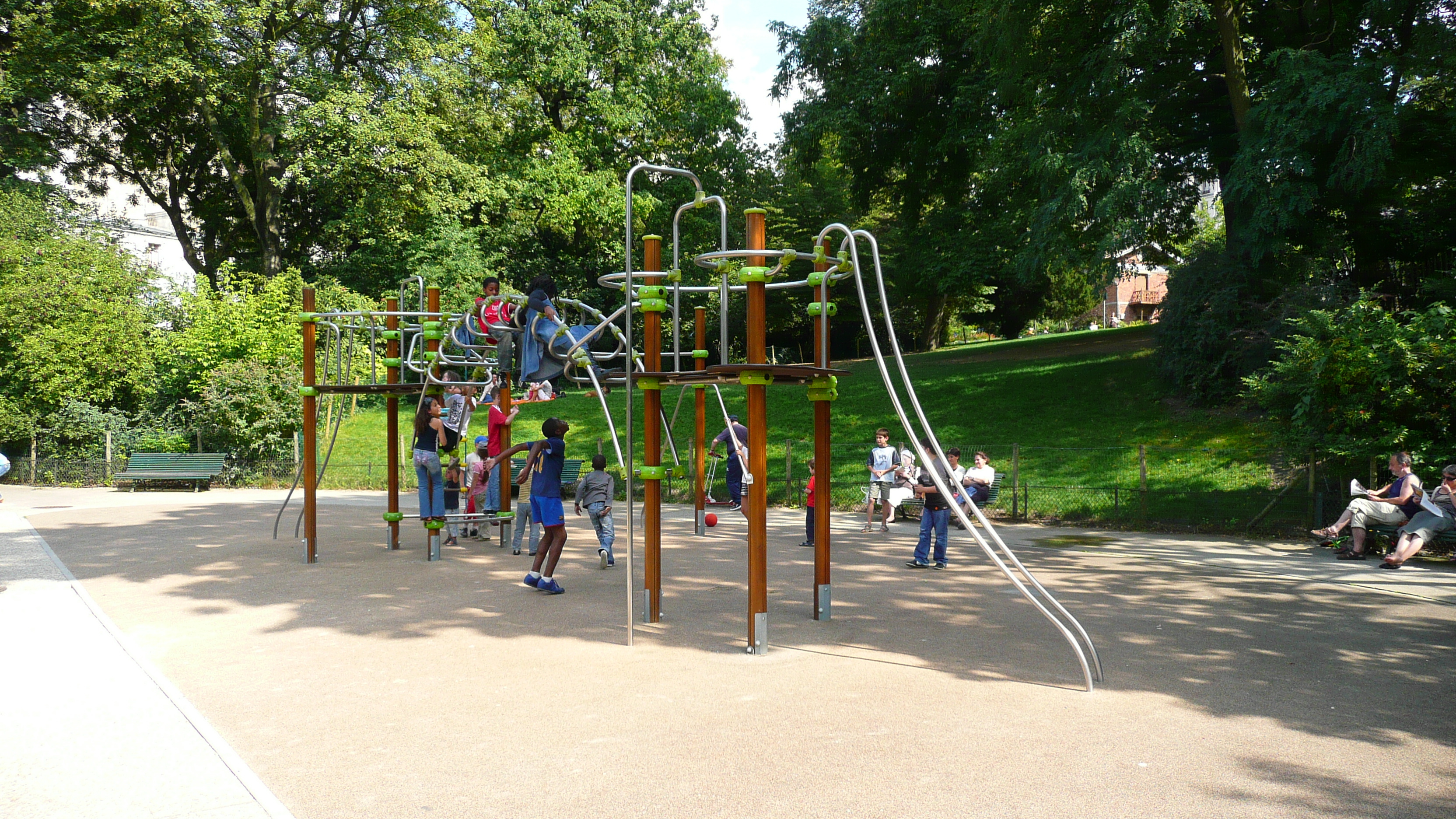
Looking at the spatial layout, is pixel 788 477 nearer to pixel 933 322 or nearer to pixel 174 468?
pixel 174 468

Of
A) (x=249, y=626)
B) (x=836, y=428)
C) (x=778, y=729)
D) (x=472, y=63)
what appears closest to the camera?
(x=778, y=729)

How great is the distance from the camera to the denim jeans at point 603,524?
11.1 metres

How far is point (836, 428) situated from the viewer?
2305 cm

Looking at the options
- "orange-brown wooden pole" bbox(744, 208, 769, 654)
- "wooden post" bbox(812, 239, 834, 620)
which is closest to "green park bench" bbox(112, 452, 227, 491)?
"wooden post" bbox(812, 239, 834, 620)

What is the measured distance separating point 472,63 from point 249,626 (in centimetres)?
2901

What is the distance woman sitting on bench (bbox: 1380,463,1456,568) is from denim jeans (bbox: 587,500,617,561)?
846cm

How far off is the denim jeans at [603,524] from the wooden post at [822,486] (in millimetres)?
3337

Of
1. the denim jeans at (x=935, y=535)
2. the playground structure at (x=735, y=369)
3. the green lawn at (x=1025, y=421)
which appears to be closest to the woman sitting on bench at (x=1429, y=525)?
the green lawn at (x=1025, y=421)

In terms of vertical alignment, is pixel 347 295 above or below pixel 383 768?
above

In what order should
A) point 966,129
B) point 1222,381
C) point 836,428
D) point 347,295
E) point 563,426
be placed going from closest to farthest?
1. point 563,426
2. point 1222,381
3. point 836,428
4. point 966,129
5. point 347,295

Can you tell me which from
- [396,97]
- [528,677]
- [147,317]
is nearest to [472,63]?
[396,97]

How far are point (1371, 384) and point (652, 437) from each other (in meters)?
9.74

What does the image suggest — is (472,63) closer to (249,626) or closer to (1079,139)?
(1079,139)

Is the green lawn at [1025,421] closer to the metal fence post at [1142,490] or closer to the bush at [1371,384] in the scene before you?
the metal fence post at [1142,490]
